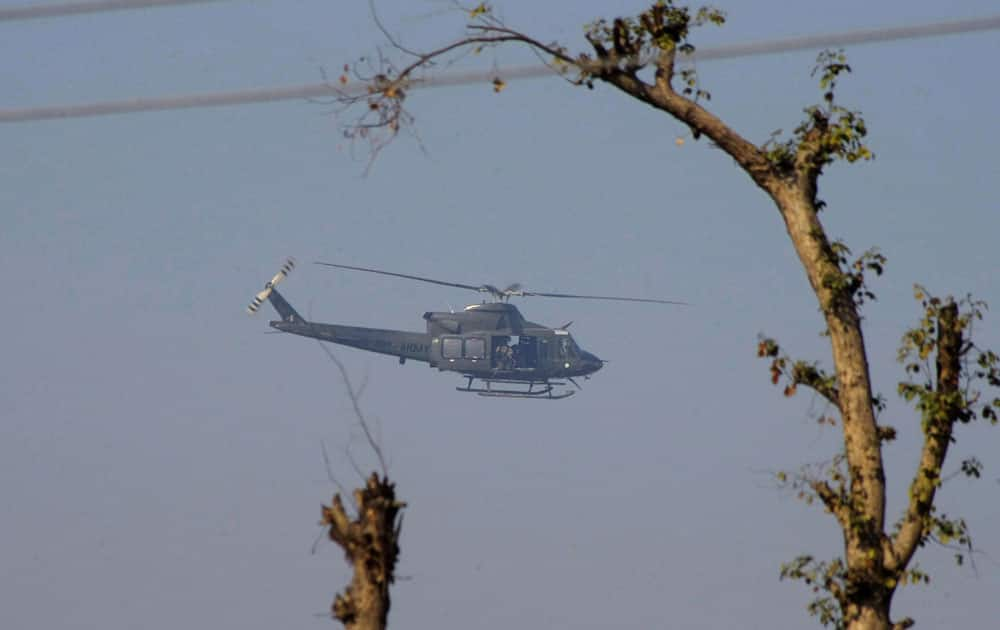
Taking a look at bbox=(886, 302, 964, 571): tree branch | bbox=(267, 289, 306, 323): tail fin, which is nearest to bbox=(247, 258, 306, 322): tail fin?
bbox=(267, 289, 306, 323): tail fin

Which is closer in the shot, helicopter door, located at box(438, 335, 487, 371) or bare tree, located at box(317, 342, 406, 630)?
bare tree, located at box(317, 342, 406, 630)

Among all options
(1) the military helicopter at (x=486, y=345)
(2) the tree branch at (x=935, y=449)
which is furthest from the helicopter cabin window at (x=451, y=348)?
(2) the tree branch at (x=935, y=449)

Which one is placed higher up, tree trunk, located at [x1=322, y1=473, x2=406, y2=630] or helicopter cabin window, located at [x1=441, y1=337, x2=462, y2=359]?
helicopter cabin window, located at [x1=441, y1=337, x2=462, y2=359]

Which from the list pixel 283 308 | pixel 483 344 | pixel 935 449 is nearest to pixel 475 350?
pixel 483 344

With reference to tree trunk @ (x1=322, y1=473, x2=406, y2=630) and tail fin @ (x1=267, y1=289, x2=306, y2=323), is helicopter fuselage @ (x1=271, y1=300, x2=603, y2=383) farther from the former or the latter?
tree trunk @ (x1=322, y1=473, x2=406, y2=630)

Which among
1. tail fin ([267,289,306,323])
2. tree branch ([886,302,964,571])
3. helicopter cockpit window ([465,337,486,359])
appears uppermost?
tail fin ([267,289,306,323])

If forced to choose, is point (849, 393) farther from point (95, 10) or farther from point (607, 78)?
point (95, 10)

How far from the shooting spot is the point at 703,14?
1408 cm

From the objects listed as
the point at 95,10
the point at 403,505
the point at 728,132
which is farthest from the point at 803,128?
the point at 95,10

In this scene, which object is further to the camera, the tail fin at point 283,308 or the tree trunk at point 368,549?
the tail fin at point 283,308

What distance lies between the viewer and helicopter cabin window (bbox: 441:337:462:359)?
7569 centimetres

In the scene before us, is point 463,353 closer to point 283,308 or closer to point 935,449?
point 283,308

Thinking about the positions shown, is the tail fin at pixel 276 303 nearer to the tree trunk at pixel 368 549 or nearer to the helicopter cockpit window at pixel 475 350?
the helicopter cockpit window at pixel 475 350

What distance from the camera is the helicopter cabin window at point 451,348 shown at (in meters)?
75.7
